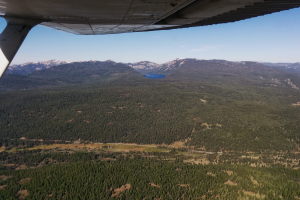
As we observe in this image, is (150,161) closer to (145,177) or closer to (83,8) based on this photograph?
(145,177)

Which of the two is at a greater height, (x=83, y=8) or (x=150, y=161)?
(x=83, y=8)

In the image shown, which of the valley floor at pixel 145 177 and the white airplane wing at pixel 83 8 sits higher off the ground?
the white airplane wing at pixel 83 8

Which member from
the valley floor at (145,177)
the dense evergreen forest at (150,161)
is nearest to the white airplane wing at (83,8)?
the dense evergreen forest at (150,161)

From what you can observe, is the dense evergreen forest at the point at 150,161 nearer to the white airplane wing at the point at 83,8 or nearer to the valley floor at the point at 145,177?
the valley floor at the point at 145,177

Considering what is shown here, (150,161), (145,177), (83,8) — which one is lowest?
(150,161)

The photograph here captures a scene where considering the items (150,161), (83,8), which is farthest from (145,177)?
(83,8)

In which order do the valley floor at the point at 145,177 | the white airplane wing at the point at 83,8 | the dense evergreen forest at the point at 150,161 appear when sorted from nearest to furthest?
the white airplane wing at the point at 83,8 < the valley floor at the point at 145,177 < the dense evergreen forest at the point at 150,161

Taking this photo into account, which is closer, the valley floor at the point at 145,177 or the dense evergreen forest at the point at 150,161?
the valley floor at the point at 145,177

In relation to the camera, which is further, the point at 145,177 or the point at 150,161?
the point at 150,161

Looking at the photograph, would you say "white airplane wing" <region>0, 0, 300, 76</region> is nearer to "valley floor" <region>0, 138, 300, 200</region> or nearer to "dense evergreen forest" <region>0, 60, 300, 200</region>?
"dense evergreen forest" <region>0, 60, 300, 200</region>

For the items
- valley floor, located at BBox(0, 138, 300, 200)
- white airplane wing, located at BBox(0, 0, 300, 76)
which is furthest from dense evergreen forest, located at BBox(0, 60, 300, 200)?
white airplane wing, located at BBox(0, 0, 300, 76)

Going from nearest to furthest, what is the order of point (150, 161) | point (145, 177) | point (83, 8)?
point (83, 8) → point (145, 177) → point (150, 161)

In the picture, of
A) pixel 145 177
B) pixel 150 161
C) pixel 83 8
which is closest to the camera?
pixel 83 8
